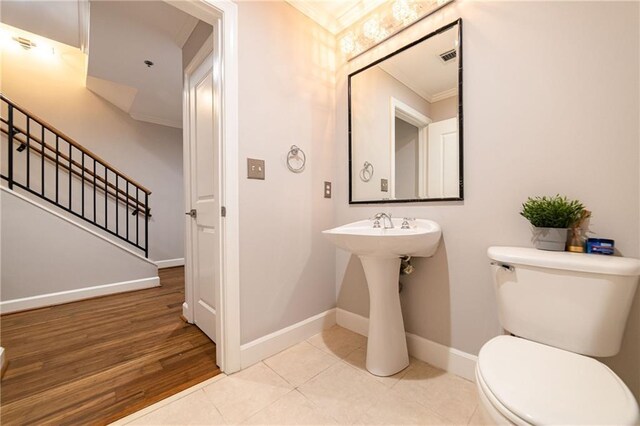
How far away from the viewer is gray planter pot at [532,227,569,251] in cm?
98

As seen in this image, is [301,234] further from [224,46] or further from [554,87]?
[554,87]

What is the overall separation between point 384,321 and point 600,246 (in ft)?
3.10

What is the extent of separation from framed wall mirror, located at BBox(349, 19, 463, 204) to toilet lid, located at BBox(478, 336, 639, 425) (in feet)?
2.45

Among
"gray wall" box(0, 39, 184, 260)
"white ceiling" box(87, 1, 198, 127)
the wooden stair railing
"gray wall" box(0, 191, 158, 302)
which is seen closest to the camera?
"white ceiling" box(87, 1, 198, 127)

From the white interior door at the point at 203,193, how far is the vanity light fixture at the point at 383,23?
102 cm

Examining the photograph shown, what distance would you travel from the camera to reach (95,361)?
1486 millimetres

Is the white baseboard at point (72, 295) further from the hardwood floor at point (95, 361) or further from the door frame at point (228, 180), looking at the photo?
the door frame at point (228, 180)

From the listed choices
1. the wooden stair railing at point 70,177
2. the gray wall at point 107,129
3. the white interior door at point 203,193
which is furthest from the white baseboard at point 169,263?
the white interior door at point 203,193

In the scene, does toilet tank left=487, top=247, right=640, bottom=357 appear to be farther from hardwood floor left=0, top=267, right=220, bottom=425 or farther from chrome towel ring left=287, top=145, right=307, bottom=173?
hardwood floor left=0, top=267, right=220, bottom=425

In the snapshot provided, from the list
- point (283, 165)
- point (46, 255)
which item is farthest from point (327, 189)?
point (46, 255)

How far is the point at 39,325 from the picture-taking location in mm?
1971

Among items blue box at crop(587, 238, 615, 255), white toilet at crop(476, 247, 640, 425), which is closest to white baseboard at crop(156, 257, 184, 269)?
white toilet at crop(476, 247, 640, 425)

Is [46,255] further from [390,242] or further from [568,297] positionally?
[568,297]

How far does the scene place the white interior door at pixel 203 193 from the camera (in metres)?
1.71
